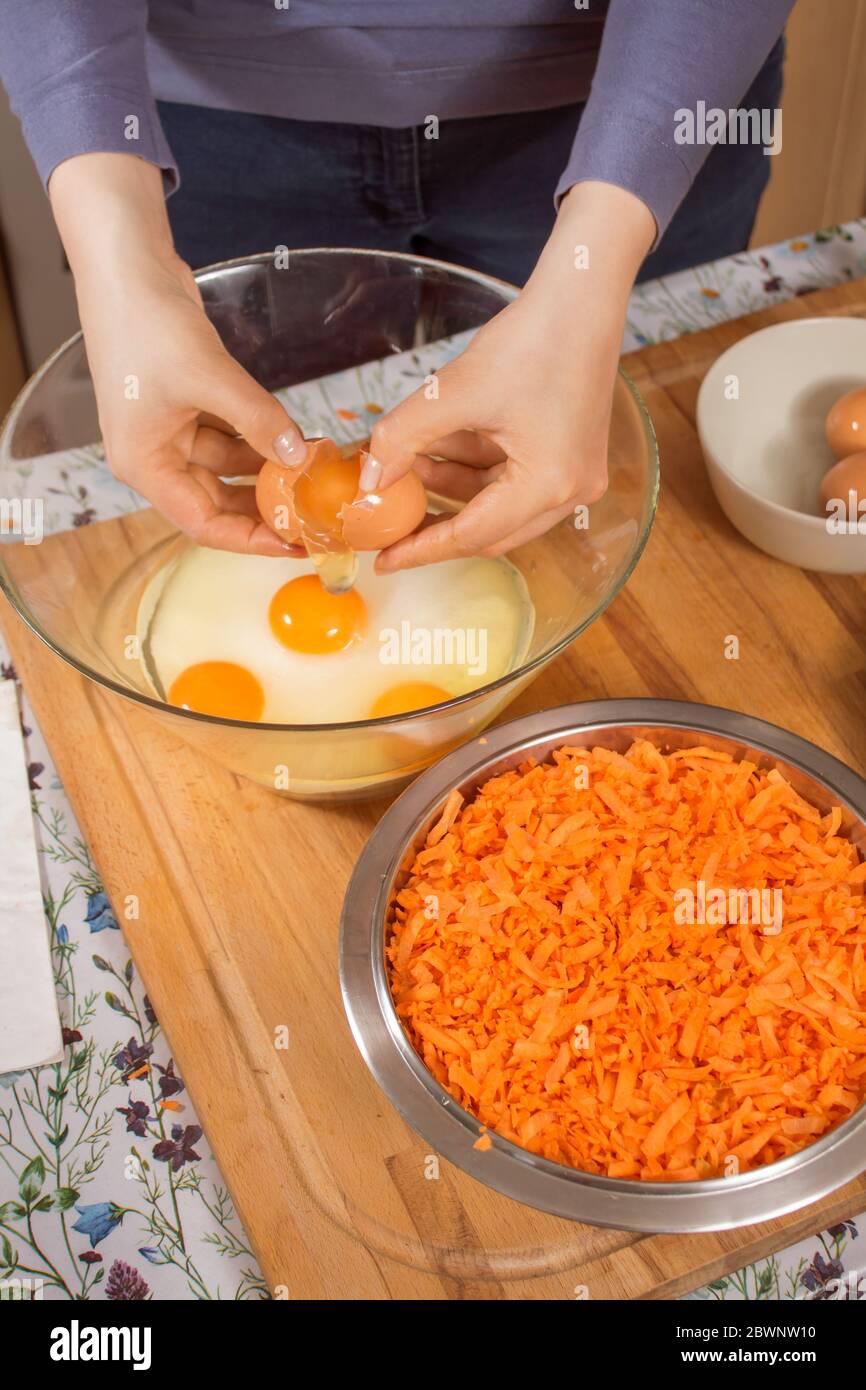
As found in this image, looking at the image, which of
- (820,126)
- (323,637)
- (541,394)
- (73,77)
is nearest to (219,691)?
(323,637)

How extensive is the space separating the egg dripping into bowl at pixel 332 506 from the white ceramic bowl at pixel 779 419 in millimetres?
516

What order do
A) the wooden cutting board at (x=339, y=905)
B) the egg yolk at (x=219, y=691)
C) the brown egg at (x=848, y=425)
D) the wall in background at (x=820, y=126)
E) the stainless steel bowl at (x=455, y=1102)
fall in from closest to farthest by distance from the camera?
the stainless steel bowl at (x=455, y=1102) < the wooden cutting board at (x=339, y=905) < the egg yolk at (x=219, y=691) < the brown egg at (x=848, y=425) < the wall in background at (x=820, y=126)

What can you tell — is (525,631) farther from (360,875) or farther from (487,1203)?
(487,1203)

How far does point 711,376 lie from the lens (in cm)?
186

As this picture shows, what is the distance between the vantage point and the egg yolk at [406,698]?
1571 millimetres

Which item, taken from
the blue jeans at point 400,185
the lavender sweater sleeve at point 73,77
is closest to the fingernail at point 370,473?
the lavender sweater sleeve at point 73,77

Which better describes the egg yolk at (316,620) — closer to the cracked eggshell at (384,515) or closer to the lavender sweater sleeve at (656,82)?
the cracked eggshell at (384,515)

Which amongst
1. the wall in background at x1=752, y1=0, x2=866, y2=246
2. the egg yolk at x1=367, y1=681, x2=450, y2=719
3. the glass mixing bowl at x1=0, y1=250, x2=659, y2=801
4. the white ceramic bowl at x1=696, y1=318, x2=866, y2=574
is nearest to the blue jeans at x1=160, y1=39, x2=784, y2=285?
the glass mixing bowl at x1=0, y1=250, x2=659, y2=801

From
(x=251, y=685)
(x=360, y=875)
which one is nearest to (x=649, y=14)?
(x=251, y=685)

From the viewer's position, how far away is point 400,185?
199 centimetres

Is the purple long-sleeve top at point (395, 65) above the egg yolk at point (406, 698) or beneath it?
above

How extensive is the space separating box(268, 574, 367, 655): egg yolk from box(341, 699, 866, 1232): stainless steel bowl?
25cm

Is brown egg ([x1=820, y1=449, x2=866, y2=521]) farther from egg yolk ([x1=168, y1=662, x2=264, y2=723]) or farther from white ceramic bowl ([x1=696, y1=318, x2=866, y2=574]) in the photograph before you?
egg yolk ([x1=168, y1=662, x2=264, y2=723])
